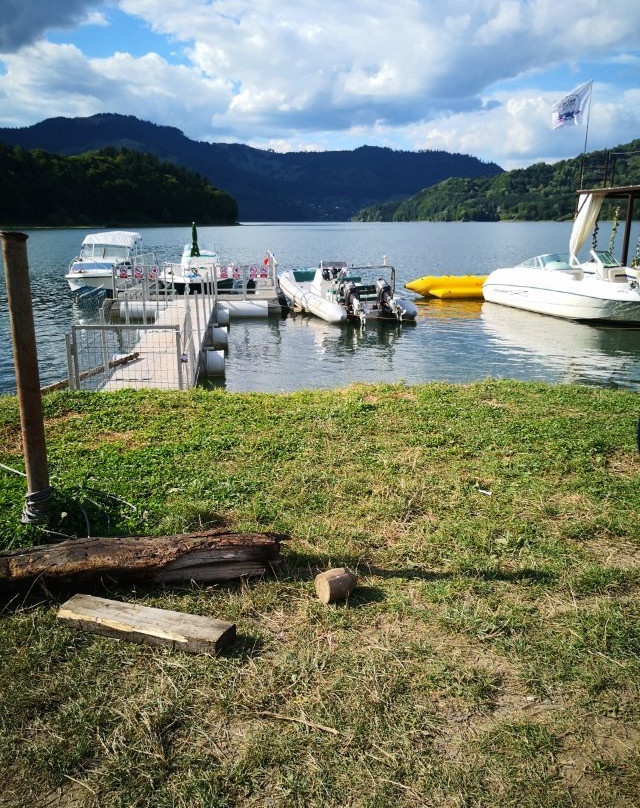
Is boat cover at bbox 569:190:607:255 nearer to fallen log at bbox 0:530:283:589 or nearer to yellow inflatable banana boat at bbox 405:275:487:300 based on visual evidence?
yellow inflatable banana boat at bbox 405:275:487:300

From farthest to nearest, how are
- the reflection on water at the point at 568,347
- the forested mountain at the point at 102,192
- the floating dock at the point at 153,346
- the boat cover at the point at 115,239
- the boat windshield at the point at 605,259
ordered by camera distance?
the forested mountain at the point at 102,192, the boat cover at the point at 115,239, the boat windshield at the point at 605,259, the reflection on water at the point at 568,347, the floating dock at the point at 153,346

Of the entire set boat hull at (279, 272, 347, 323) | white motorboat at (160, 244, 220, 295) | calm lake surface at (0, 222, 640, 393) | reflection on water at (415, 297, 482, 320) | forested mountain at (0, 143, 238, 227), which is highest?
forested mountain at (0, 143, 238, 227)

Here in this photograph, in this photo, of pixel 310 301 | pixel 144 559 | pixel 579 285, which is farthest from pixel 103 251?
pixel 144 559

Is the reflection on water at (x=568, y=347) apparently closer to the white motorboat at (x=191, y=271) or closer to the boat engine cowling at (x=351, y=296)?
the boat engine cowling at (x=351, y=296)

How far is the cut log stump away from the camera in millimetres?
3467

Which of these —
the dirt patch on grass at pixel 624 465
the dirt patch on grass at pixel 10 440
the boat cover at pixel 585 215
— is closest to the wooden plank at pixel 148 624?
the dirt patch on grass at pixel 10 440

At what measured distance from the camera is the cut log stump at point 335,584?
3.47 m

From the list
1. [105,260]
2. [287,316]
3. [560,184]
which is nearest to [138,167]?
[560,184]

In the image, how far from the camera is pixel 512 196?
13962 cm

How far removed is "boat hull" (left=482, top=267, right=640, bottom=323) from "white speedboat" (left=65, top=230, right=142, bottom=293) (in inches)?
684

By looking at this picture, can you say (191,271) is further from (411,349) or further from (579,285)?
(579,285)

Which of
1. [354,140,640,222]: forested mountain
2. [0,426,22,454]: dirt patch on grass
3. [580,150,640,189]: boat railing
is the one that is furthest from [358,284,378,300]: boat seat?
[354,140,640,222]: forested mountain

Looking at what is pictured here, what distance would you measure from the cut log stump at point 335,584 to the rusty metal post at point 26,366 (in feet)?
5.98

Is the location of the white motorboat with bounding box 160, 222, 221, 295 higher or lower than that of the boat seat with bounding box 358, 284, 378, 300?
higher
